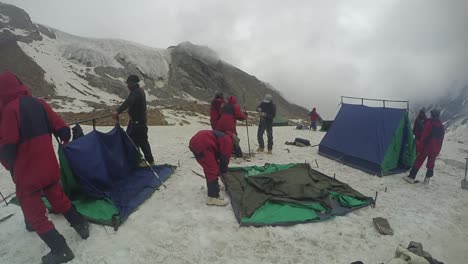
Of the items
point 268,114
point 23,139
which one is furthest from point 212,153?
point 268,114

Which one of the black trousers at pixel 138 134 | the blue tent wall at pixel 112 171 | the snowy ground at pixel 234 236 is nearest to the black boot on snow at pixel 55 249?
the snowy ground at pixel 234 236

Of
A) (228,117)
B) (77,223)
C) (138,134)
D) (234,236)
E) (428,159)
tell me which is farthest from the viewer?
(228,117)

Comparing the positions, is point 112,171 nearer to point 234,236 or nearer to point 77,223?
point 77,223

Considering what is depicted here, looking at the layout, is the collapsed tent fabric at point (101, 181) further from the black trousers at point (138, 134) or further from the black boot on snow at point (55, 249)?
the black boot on snow at point (55, 249)

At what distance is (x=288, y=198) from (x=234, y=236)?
5.35 ft

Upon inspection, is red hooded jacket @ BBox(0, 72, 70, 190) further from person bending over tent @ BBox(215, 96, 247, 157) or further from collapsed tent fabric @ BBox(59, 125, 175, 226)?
person bending over tent @ BBox(215, 96, 247, 157)

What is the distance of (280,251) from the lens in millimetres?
4496

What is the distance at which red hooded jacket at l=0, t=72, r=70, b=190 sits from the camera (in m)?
3.70

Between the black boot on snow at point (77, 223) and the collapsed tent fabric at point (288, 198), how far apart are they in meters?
2.46

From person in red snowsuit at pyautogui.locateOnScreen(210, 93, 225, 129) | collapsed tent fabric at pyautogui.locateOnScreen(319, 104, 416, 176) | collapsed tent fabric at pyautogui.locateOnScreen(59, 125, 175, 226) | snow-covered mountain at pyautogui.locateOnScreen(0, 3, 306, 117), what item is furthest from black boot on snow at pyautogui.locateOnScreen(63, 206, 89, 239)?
snow-covered mountain at pyautogui.locateOnScreen(0, 3, 306, 117)

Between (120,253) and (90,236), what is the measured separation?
0.72 meters

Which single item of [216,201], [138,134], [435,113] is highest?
[435,113]

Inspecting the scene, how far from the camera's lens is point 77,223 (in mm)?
4520

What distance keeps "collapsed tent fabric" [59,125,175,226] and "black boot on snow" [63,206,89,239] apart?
379 millimetres
